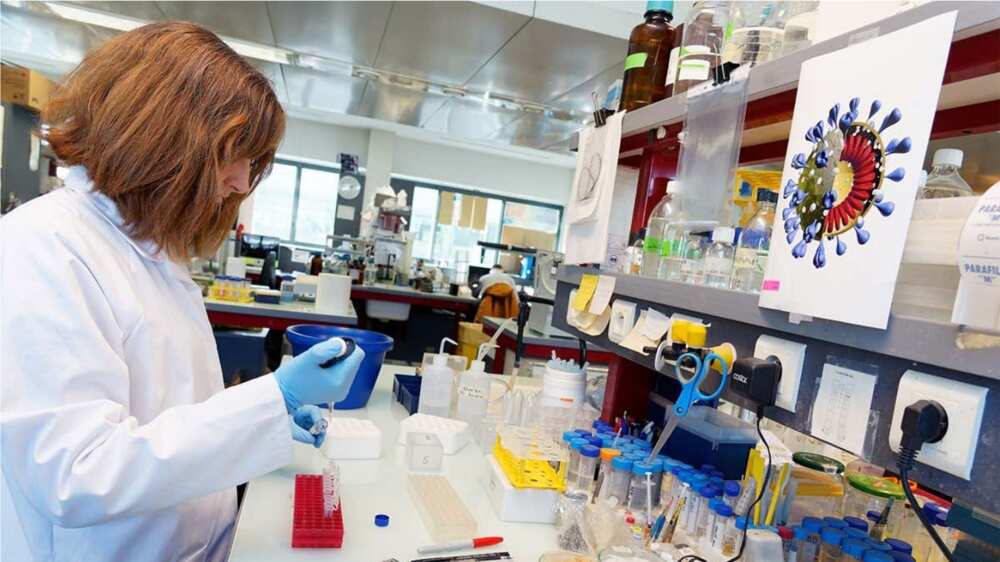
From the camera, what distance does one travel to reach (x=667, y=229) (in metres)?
1.24

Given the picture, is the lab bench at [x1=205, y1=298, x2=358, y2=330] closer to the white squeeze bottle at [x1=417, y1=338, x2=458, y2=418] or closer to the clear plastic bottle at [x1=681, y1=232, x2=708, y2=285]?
the white squeeze bottle at [x1=417, y1=338, x2=458, y2=418]

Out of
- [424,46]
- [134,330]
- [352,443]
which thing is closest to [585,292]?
[352,443]

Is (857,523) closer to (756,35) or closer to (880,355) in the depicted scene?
(880,355)

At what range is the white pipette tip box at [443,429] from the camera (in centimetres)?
132

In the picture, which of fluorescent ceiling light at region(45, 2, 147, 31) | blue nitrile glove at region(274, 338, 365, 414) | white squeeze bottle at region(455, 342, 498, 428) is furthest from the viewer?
fluorescent ceiling light at region(45, 2, 147, 31)

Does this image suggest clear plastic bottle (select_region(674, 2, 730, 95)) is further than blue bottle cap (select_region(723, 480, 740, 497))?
Yes

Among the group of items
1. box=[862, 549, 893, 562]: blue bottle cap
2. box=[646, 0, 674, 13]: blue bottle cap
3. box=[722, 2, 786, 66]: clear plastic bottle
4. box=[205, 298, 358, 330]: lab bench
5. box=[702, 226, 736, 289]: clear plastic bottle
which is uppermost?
box=[646, 0, 674, 13]: blue bottle cap

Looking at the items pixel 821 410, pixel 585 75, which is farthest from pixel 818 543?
pixel 585 75

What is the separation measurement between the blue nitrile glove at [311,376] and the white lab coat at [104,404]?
0.18 feet

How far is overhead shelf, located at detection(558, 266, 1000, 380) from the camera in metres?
0.57

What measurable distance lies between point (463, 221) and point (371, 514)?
28.5 feet

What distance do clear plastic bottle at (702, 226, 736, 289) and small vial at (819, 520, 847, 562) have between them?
1.36ft

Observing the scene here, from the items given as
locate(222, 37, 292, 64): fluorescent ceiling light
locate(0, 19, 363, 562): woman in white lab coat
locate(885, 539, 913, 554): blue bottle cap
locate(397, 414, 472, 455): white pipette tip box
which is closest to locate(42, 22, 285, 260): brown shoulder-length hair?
locate(0, 19, 363, 562): woman in white lab coat

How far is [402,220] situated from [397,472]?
15.9 ft
